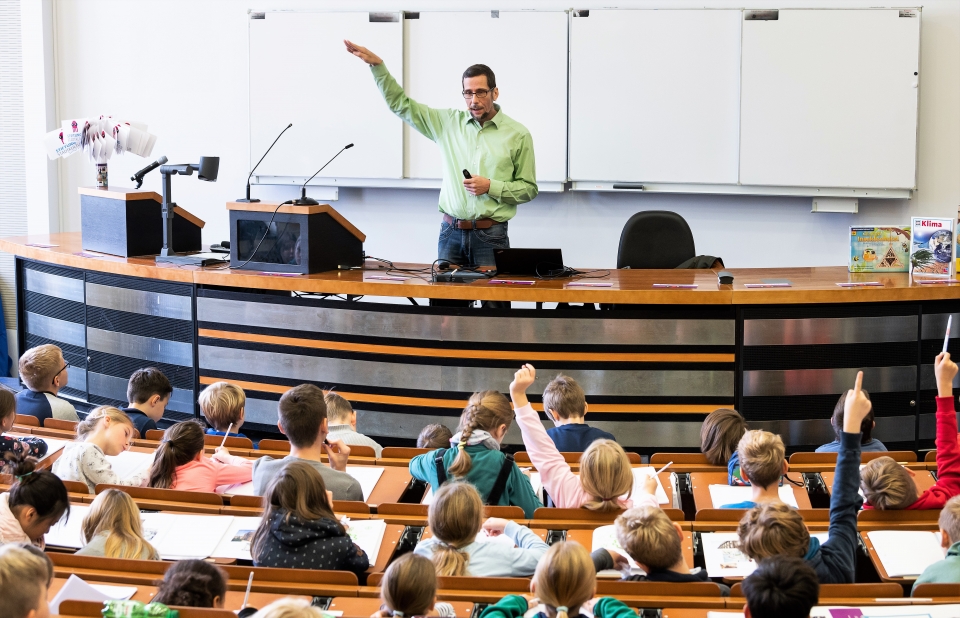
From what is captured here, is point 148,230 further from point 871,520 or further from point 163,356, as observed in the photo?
point 871,520

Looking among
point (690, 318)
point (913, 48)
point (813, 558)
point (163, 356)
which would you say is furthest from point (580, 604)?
point (913, 48)

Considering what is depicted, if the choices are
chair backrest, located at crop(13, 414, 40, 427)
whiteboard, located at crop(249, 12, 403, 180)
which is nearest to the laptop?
chair backrest, located at crop(13, 414, 40, 427)

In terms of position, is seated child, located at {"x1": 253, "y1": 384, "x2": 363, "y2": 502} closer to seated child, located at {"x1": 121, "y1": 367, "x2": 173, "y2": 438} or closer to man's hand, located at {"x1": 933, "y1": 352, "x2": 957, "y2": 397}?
seated child, located at {"x1": 121, "y1": 367, "x2": 173, "y2": 438}

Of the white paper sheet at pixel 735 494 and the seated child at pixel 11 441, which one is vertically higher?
the seated child at pixel 11 441

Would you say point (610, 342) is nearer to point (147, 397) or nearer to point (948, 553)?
point (147, 397)

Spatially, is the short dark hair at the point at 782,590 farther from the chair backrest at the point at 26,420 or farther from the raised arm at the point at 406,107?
the raised arm at the point at 406,107

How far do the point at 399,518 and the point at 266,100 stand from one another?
5.29 metres

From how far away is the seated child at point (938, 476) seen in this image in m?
3.03

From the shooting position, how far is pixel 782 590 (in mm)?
2039

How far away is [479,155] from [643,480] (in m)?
2.95

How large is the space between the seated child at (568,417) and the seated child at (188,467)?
1.16 meters

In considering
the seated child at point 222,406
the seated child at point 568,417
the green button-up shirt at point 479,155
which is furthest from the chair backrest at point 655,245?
the seated child at point 222,406

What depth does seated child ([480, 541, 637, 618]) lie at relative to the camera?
2150 millimetres

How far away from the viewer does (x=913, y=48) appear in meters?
6.69
